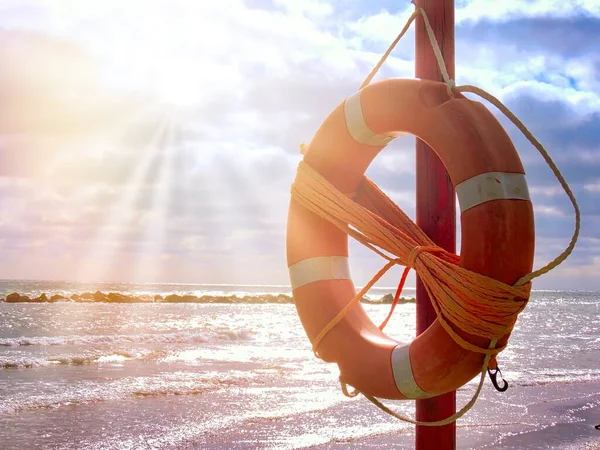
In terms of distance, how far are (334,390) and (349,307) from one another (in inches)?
195

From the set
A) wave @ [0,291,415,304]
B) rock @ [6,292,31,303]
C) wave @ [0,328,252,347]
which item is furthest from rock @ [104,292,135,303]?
wave @ [0,328,252,347]

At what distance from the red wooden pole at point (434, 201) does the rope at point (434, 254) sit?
0.19ft

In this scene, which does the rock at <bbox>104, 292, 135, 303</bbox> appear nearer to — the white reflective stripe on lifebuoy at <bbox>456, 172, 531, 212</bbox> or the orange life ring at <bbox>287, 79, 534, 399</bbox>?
the orange life ring at <bbox>287, 79, 534, 399</bbox>

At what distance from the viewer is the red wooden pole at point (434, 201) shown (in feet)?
7.83

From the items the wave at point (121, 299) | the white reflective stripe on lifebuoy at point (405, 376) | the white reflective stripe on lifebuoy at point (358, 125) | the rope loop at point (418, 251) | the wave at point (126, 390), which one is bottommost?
the wave at point (121, 299)

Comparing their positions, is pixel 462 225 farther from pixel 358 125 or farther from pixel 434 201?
pixel 358 125

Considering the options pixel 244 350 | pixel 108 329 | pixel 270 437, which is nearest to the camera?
pixel 270 437

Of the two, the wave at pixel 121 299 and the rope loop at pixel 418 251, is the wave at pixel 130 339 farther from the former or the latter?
the wave at pixel 121 299

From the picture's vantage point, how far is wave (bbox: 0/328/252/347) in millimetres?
12320

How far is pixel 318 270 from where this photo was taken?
8.47ft

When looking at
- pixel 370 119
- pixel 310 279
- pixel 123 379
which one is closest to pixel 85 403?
pixel 123 379

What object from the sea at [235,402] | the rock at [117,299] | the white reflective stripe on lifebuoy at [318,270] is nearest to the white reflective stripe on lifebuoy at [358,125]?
the white reflective stripe on lifebuoy at [318,270]

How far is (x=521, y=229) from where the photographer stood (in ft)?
6.79

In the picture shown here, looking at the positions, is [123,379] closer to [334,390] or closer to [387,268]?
[334,390]
